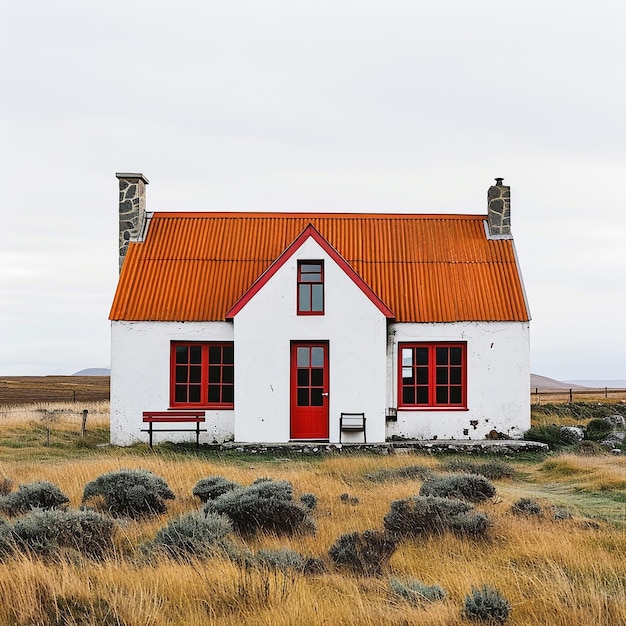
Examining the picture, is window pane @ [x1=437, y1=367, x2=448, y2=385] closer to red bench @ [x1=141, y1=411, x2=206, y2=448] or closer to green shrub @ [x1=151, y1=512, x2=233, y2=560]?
red bench @ [x1=141, y1=411, x2=206, y2=448]

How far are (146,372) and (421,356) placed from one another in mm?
7184

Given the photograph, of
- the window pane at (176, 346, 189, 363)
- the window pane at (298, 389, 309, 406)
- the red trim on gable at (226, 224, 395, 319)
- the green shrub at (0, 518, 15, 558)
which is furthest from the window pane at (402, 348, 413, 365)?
the green shrub at (0, 518, 15, 558)

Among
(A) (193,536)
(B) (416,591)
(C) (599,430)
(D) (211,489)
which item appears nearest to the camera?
(B) (416,591)

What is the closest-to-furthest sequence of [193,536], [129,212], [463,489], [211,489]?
1. [193,536]
2. [211,489]
3. [463,489]
4. [129,212]

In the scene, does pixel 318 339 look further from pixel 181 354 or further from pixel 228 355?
pixel 181 354

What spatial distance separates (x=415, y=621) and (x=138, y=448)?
581 inches

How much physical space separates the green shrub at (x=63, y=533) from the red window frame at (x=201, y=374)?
39.4ft

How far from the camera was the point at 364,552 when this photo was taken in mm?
8867

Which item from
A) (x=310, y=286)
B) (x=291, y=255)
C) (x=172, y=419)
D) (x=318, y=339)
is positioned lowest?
(x=172, y=419)

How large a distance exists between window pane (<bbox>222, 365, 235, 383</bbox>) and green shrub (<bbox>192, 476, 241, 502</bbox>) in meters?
9.15

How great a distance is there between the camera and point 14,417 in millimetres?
29250

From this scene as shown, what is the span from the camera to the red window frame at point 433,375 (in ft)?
71.6

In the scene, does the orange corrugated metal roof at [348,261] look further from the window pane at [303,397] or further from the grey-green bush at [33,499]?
the grey-green bush at [33,499]

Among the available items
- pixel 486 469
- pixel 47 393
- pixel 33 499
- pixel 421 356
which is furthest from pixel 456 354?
pixel 47 393
